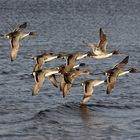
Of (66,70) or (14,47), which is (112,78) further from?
(14,47)

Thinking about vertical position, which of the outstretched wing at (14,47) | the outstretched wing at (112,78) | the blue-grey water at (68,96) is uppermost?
the outstretched wing at (14,47)

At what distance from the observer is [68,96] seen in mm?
31625

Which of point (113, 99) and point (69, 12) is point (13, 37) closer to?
point (113, 99)

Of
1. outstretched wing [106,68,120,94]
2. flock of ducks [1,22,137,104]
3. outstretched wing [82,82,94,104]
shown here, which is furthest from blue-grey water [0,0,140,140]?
outstretched wing [106,68,120,94]

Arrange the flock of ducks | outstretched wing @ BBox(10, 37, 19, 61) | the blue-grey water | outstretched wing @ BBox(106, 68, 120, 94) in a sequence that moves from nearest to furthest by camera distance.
A: 1. outstretched wing @ BBox(106, 68, 120, 94)
2. the blue-grey water
3. the flock of ducks
4. outstretched wing @ BBox(10, 37, 19, 61)

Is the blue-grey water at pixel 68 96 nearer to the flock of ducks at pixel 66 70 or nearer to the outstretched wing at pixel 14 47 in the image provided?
the flock of ducks at pixel 66 70

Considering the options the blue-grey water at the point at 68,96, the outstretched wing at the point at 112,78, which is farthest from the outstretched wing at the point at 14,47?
the outstretched wing at the point at 112,78

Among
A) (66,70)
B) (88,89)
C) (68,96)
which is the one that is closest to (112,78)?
(66,70)

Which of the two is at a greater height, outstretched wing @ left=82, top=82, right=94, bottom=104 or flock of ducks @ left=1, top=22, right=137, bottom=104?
flock of ducks @ left=1, top=22, right=137, bottom=104

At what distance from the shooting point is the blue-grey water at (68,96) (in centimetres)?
2553

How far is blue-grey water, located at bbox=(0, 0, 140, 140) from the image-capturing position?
83.8ft

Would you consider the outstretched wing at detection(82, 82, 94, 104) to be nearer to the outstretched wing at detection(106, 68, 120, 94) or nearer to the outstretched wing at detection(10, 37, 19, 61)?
the outstretched wing at detection(106, 68, 120, 94)

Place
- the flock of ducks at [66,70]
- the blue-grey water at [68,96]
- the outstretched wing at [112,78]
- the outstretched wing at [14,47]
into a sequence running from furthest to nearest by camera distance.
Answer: the outstretched wing at [14,47], the flock of ducks at [66,70], the blue-grey water at [68,96], the outstretched wing at [112,78]

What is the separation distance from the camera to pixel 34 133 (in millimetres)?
25125
